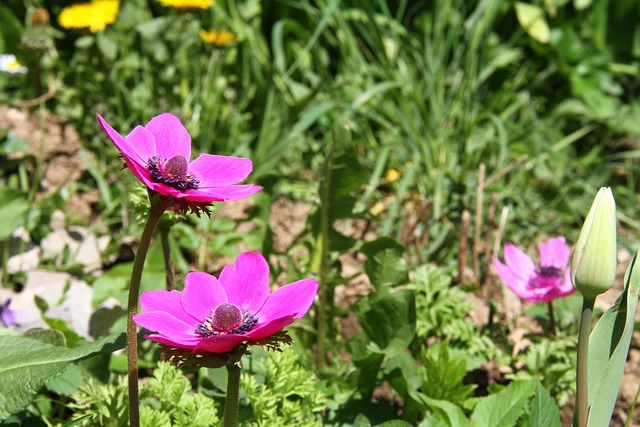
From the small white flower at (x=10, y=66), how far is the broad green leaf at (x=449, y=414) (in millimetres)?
2499

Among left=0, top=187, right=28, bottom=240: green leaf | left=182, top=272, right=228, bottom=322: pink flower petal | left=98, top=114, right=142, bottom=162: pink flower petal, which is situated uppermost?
left=98, top=114, right=142, bottom=162: pink flower petal

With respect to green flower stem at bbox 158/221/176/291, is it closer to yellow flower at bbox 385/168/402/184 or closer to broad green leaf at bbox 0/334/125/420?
broad green leaf at bbox 0/334/125/420

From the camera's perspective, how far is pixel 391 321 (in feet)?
5.72

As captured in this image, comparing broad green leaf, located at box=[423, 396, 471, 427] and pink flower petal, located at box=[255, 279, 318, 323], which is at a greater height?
pink flower petal, located at box=[255, 279, 318, 323]

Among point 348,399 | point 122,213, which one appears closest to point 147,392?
point 348,399

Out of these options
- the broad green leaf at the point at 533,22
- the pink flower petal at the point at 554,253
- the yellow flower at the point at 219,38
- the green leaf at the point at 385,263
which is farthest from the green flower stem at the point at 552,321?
the broad green leaf at the point at 533,22

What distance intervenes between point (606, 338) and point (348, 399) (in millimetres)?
619

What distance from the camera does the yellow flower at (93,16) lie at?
3229mm

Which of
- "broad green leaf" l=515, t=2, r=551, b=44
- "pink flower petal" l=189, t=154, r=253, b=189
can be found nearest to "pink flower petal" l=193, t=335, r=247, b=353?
"pink flower petal" l=189, t=154, r=253, b=189

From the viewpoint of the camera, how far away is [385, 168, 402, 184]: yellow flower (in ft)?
9.89

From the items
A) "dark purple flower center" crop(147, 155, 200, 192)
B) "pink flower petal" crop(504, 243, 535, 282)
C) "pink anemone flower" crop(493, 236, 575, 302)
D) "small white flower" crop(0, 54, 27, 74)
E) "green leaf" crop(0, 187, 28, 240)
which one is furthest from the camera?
"small white flower" crop(0, 54, 27, 74)

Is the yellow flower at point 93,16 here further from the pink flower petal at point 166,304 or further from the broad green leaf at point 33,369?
the pink flower petal at point 166,304

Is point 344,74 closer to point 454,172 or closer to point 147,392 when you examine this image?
point 454,172

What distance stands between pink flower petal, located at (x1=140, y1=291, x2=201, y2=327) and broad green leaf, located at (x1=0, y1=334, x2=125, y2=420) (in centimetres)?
14
